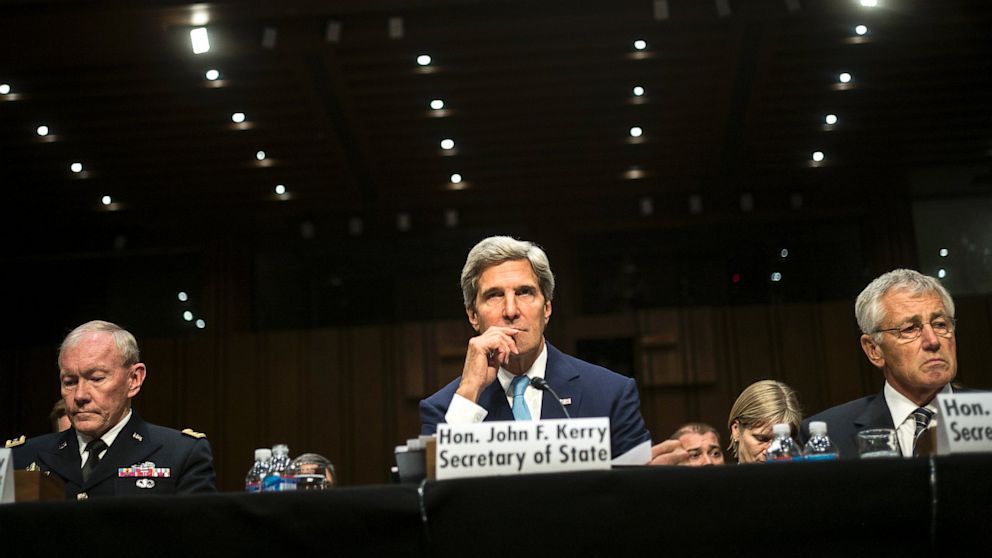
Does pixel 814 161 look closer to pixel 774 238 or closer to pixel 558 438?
pixel 774 238

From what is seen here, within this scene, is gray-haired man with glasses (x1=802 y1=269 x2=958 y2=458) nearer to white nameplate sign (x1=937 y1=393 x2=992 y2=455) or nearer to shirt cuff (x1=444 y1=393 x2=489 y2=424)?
white nameplate sign (x1=937 y1=393 x2=992 y2=455)

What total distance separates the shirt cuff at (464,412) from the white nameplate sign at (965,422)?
1.15 metres

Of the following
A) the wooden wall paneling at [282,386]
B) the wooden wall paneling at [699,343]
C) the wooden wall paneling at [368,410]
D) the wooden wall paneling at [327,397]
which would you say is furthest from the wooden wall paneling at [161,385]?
the wooden wall paneling at [699,343]

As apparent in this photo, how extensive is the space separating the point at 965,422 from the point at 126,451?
2.41 metres

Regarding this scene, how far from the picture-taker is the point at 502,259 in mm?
3014

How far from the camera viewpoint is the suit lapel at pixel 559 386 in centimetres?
290

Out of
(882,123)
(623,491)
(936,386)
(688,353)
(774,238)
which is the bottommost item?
(623,491)

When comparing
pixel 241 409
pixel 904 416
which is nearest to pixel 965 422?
pixel 904 416

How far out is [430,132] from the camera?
892cm

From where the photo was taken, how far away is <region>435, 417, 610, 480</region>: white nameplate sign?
203 centimetres

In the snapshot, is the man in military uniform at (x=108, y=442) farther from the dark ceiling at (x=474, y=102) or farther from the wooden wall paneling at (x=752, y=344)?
the wooden wall paneling at (x=752, y=344)

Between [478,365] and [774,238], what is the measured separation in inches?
312

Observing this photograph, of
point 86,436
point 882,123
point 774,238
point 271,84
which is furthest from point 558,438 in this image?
point 774,238

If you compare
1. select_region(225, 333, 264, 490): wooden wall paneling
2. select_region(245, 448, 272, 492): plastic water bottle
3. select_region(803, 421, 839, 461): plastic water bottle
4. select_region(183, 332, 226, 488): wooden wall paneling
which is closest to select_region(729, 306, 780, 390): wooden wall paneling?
select_region(225, 333, 264, 490): wooden wall paneling
